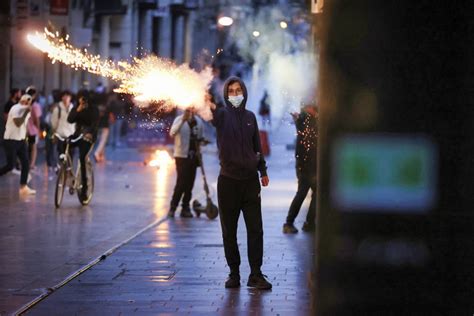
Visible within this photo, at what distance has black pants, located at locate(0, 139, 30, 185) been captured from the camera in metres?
22.5

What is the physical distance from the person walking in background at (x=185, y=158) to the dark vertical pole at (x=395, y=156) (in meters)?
11.3

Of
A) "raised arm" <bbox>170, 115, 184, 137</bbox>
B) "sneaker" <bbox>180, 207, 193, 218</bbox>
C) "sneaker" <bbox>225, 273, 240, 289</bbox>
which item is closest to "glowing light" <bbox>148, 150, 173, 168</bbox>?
"sneaker" <bbox>180, 207, 193, 218</bbox>

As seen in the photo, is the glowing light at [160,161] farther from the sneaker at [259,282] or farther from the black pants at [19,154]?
the sneaker at [259,282]

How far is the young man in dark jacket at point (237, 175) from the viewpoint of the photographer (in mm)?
11492

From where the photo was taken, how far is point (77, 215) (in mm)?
18688

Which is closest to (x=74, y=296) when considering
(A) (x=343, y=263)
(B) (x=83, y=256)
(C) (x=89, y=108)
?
(B) (x=83, y=256)

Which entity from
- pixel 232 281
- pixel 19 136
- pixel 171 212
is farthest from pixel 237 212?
pixel 19 136

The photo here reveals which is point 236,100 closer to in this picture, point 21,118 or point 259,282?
point 259,282

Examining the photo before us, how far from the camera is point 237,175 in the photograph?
37.8ft

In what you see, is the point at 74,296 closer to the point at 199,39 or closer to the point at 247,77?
the point at 199,39

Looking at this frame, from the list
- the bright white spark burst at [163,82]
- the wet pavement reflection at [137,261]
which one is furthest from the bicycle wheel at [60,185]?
the bright white spark burst at [163,82]

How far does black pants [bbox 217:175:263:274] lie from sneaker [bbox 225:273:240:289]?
5 cm

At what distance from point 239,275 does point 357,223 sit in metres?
4.57

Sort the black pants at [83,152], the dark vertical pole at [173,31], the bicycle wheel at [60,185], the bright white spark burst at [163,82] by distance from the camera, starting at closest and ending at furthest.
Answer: the bright white spark burst at [163,82] < the bicycle wheel at [60,185] < the black pants at [83,152] < the dark vertical pole at [173,31]
